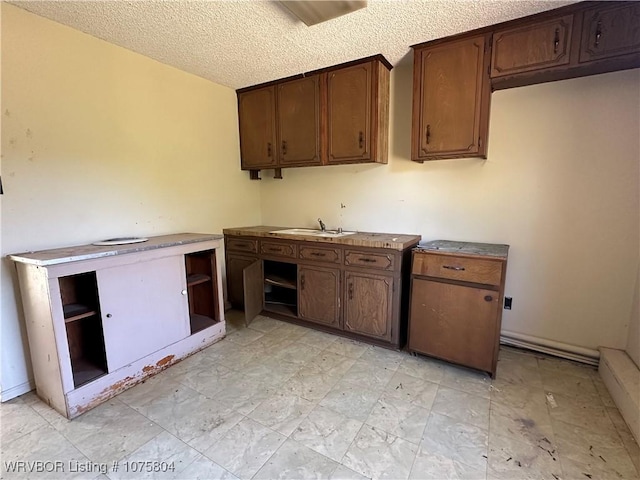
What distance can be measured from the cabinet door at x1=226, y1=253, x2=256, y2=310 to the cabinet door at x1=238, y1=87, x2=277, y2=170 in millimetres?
1012

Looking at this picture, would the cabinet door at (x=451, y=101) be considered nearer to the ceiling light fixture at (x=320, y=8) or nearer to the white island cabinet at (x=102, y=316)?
the ceiling light fixture at (x=320, y=8)

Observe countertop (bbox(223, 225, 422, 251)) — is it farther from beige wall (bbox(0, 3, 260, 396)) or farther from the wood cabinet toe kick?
beige wall (bbox(0, 3, 260, 396))

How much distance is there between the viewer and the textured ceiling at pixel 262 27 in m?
1.76

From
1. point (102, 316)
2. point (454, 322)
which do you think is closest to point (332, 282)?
point (454, 322)

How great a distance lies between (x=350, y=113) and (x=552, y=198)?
5.51 feet

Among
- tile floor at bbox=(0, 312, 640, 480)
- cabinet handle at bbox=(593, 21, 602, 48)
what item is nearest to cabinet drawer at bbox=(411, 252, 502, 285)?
tile floor at bbox=(0, 312, 640, 480)

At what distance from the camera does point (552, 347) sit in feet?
7.54

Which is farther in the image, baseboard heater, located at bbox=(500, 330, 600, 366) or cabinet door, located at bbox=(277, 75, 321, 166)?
cabinet door, located at bbox=(277, 75, 321, 166)

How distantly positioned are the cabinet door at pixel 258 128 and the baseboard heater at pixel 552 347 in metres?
2.67

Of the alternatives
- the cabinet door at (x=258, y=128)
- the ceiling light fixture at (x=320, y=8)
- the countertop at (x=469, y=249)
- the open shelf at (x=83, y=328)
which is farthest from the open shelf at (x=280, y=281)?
the ceiling light fixture at (x=320, y=8)

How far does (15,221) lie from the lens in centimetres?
184

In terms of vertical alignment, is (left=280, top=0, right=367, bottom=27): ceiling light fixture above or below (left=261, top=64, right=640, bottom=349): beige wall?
above

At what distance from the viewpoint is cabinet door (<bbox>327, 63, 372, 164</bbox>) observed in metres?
2.49

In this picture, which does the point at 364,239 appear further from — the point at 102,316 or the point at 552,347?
the point at 102,316
